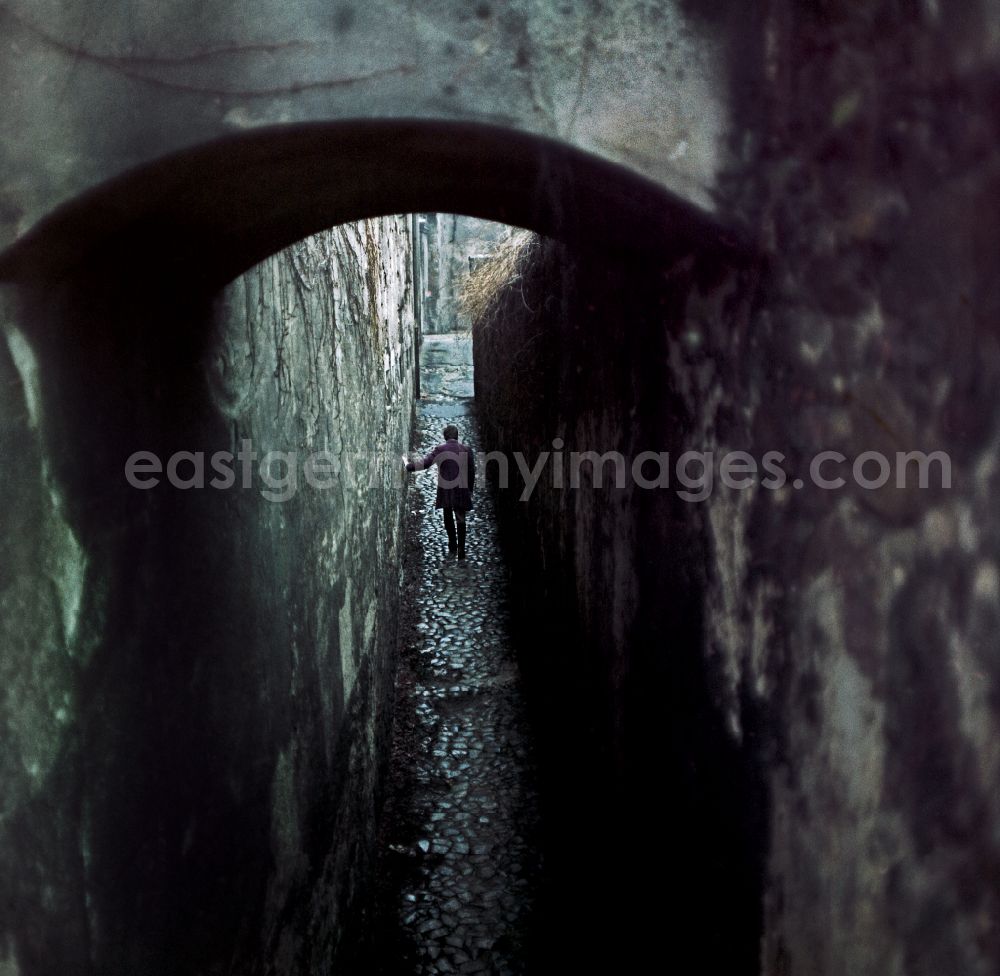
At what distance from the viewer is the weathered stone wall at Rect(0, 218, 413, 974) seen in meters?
1.72

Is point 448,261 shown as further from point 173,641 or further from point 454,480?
point 173,641

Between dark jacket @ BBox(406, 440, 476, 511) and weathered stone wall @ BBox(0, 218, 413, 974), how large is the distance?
13.4 feet

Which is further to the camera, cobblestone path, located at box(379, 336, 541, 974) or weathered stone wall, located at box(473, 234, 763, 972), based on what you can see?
cobblestone path, located at box(379, 336, 541, 974)

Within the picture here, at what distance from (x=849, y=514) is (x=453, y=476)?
7.06 m

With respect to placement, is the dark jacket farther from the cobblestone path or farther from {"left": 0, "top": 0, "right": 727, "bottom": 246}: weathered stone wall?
{"left": 0, "top": 0, "right": 727, "bottom": 246}: weathered stone wall

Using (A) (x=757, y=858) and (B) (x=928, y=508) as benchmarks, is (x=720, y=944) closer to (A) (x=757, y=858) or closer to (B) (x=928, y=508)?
(A) (x=757, y=858)

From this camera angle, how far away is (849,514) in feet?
4.86

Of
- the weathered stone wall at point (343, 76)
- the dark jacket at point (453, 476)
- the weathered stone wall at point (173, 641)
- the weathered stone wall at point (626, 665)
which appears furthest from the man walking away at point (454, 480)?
the weathered stone wall at point (343, 76)

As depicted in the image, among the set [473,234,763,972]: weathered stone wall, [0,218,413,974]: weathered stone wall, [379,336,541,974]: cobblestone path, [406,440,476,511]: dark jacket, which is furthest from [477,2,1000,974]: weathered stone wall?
[406,440,476,511]: dark jacket

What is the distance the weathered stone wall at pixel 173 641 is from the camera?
1.72m

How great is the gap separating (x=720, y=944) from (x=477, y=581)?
6115mm

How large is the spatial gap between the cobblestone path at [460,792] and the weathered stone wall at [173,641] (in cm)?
45

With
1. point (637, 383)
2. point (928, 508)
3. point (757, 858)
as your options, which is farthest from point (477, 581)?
point (928, 508)

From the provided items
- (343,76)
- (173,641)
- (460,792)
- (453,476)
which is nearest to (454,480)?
(453,476)
